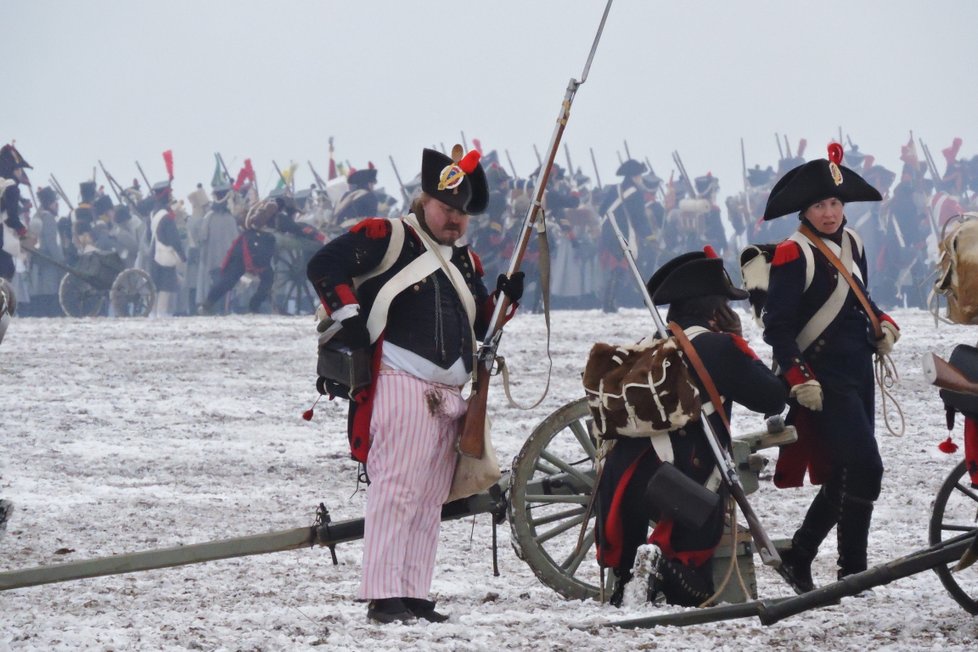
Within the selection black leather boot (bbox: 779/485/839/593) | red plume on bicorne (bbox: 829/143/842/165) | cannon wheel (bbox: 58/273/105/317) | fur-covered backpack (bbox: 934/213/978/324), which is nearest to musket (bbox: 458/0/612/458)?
red plume on bicorne (bbox: 829/143/842/165)

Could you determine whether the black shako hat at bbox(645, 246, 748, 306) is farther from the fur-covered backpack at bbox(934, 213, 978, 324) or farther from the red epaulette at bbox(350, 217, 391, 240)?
the red epaulette at bbox(350, 217, 391, 240)

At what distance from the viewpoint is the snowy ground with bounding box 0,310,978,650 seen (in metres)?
4.43

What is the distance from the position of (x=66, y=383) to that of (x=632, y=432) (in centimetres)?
768

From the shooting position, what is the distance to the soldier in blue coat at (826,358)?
510 centimetres

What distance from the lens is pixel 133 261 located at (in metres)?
24.2

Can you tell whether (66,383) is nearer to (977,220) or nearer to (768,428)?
(768,428)

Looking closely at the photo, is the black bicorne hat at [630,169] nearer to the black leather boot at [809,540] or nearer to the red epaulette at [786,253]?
the red epaulette at [786,253]

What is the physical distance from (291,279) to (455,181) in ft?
52.3

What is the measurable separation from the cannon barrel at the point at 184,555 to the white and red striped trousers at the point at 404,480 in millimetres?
157

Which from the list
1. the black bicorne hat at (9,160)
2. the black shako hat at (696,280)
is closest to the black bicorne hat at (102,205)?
the black bicorne hat at (9,160)

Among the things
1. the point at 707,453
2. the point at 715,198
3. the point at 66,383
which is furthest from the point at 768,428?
the point at 715,198

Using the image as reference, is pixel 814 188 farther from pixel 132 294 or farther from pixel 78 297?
pixel 78 297

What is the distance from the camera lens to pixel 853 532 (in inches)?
202

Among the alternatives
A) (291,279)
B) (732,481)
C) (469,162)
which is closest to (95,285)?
(291,279)
